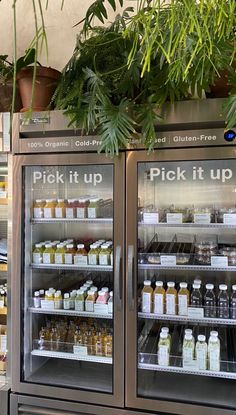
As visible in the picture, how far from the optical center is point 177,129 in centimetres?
177

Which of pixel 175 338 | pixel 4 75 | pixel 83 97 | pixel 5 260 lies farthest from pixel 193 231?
pixel 4 75

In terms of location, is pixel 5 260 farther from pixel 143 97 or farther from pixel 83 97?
pixel 143 97

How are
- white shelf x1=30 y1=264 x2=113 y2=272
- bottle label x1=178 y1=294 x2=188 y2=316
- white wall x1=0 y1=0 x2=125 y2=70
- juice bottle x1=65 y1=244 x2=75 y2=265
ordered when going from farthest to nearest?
white wall x1=0 y1=0 x2=125 y2=70 < juice bottle x1=65 y1=244 x2=75 y2=265 < white shelf x1=30 y1=264 x2=113 y2=272 < bottle label x1=178 y1=294 x2=188 y2=316

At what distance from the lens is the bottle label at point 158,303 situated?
1.90m

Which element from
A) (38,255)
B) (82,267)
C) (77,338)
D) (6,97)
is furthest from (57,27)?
(77,338)

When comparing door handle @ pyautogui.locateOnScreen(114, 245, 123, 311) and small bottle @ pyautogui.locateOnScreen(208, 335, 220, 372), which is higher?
door handle @ pyautogui.locateOnScreen(114, 245, 123, 311)

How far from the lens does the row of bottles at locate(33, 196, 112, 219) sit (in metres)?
2.12

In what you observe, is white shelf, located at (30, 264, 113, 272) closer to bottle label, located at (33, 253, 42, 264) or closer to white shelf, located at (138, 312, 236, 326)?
bottle label, located at (33, 253, 42, 264)

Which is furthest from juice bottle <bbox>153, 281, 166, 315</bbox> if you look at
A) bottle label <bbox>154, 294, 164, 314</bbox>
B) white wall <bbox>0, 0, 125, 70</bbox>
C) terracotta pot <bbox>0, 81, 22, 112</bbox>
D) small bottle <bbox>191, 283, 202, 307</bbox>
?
white wall <bbox>0, 0, 125, 70</bbox>

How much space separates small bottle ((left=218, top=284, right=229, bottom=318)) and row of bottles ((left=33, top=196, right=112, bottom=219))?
Result: 0.87 meters

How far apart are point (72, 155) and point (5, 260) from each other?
0.92 meters

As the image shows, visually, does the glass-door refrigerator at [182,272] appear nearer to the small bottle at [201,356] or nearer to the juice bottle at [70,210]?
the small bottle at [201,356]

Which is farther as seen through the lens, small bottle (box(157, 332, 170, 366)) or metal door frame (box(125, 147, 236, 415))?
small bottle (box(157, 332, 170, 366))

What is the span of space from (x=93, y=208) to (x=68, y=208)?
0.16 metres
